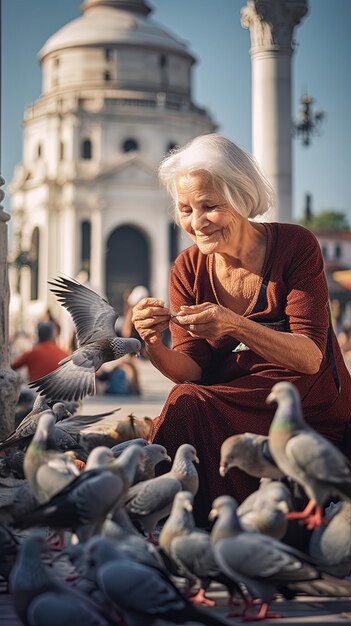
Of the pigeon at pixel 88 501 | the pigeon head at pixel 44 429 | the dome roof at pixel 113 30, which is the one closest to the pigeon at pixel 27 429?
the pigeon head at pixel 44 429

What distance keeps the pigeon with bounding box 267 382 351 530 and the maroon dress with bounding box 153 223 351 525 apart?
1078 millimetres

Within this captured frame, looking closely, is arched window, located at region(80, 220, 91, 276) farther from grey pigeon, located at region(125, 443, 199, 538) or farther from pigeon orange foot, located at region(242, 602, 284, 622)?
pigeon orange foot, located at region(242, 602, 284, 622)

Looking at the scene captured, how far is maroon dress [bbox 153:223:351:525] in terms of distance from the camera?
4871 mm

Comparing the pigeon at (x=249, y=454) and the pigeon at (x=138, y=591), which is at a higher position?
the pigeon at (x=249, y=454)

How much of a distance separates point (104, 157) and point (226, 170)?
213ft

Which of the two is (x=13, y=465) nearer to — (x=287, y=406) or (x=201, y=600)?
(x=201, y=600)

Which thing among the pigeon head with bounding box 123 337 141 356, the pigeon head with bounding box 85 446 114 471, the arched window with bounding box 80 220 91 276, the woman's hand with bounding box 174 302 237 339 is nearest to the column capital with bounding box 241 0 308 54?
the pigeon head with bounding box 123 337 141 356

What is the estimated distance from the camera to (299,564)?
11.6 ft

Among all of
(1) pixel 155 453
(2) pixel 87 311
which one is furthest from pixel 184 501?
(2) pixel 87 311

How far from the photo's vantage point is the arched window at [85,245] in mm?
67125

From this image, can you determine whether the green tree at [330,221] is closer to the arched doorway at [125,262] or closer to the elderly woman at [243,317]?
the arched doorway at [125,262]

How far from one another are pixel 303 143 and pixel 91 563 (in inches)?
840

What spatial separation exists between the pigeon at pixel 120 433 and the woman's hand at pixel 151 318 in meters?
1.28

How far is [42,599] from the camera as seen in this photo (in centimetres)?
312
